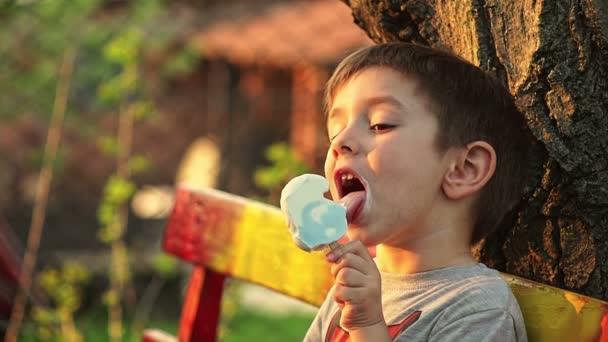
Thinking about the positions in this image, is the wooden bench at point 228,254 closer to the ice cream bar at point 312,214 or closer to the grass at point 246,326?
the ice cream bar at point 312,214

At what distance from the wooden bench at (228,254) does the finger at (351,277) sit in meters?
0.32

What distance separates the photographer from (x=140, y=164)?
4.34m

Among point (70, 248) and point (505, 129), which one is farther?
point (70, 248)

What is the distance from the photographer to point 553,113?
1.80m

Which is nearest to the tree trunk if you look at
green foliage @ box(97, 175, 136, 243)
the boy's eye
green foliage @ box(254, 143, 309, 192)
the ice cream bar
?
the boy's eye

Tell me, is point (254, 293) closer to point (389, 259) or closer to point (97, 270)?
point (97, 270)

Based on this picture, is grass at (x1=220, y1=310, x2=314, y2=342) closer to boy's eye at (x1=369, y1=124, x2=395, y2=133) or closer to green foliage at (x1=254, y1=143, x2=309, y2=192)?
green foliage at (x1=254, y1=143, x2=309, y2=192)

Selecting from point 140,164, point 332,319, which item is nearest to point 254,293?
point 140,164

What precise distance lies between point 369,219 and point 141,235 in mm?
4984

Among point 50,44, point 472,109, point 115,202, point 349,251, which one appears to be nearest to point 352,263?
point 349,251

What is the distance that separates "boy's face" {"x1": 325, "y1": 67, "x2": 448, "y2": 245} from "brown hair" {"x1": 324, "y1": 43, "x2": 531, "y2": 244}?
24mm

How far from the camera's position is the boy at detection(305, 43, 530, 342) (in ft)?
5.58

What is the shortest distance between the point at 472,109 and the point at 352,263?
0.38 m

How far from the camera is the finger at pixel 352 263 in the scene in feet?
5.32
